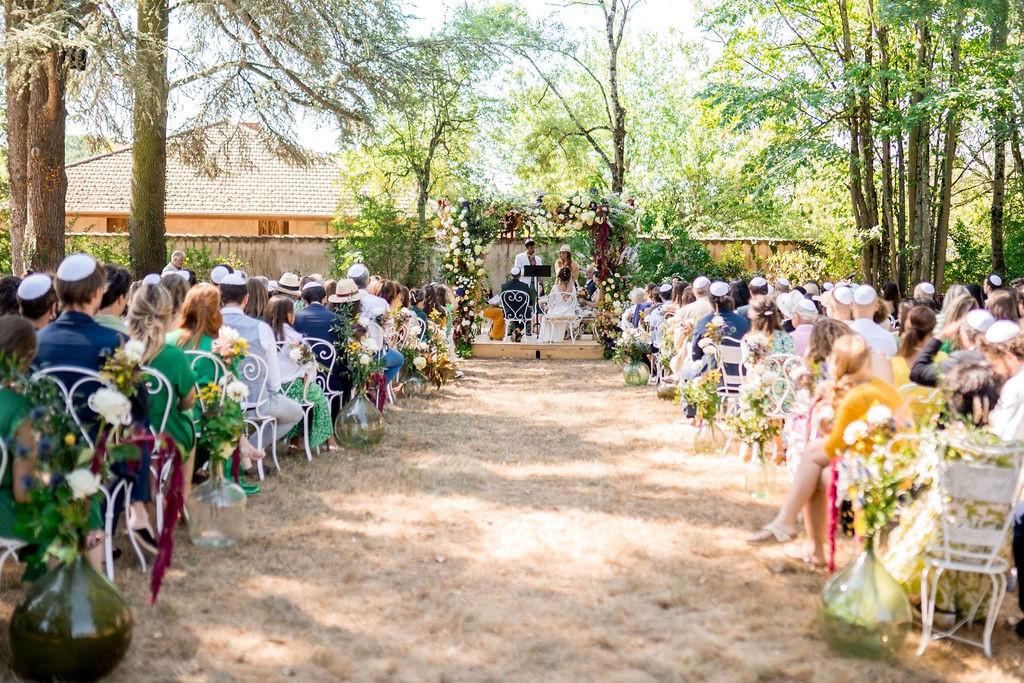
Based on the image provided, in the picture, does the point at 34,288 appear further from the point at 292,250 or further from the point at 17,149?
the point at 292,250

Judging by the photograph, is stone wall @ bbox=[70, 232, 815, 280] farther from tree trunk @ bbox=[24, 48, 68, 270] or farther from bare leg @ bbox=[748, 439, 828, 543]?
bare leg @ bbox=[748, 439, 828, 543]

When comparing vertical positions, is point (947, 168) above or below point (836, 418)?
above

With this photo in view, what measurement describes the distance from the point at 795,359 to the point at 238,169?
861 cm

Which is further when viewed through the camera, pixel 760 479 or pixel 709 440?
pixel 709 440

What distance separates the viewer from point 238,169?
1248cm

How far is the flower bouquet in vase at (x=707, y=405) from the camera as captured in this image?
7.10m

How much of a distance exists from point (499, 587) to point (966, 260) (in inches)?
709

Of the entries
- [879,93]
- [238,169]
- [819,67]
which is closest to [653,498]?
[238,169]

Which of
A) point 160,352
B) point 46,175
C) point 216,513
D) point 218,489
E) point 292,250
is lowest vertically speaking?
point 216,513

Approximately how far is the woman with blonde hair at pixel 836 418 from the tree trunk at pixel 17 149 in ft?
27.8

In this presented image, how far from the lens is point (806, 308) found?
7418mm

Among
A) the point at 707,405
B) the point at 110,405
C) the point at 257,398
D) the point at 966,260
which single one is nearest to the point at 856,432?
the point at 110,405

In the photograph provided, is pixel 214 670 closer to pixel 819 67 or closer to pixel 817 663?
pixel 817 663

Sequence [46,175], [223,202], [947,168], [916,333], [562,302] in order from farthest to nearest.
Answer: [223,202] → [947,168] → [562,302] → [46,175] → [916,333]
